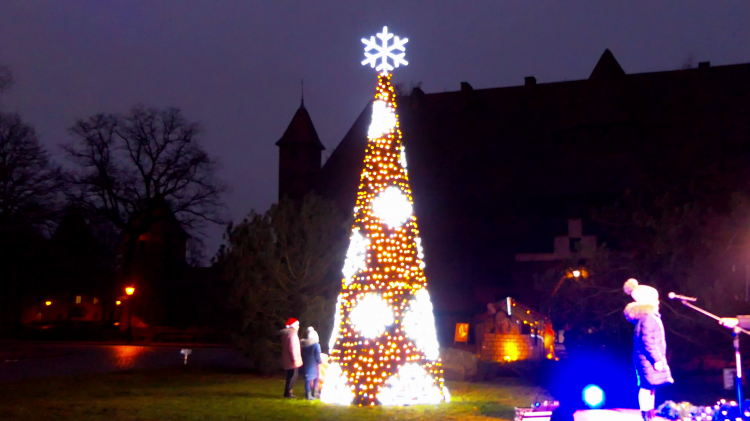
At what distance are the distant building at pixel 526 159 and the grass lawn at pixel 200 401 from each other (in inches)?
697

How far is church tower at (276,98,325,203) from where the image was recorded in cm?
4381

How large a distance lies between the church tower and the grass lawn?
23.7 meters

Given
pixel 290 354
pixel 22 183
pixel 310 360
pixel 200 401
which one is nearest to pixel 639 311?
pixel 310 360

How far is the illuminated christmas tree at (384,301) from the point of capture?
1348 centimetres

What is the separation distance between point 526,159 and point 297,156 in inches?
484

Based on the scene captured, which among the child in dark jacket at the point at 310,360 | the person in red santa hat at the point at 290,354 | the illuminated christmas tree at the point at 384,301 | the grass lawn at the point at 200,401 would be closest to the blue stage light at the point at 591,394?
the grass lawn at the point at 200,401

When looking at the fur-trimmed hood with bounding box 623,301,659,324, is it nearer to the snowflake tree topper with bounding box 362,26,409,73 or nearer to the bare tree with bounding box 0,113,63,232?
the snowflake tree topper with bounding box 362,26,409,73

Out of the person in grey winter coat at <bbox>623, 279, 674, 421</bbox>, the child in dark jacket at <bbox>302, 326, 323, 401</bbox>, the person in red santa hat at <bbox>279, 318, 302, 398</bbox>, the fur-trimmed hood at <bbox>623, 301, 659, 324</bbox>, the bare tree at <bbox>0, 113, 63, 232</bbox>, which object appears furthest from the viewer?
the bare tree at <bbox>0, 113, 63, 232</bbox>

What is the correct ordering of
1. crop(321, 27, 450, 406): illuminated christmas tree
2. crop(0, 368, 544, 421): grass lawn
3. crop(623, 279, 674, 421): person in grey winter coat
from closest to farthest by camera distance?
crop(623, 279, 674, 421): person in grey winter coat → crop(0, 368, 544, 421): grass lawn → crop(321, 27, 450, 406): illuminated christmas tree

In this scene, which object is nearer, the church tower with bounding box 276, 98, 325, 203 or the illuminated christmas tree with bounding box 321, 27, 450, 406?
the illuminated christmas tree with bounding box 321, 27, 450, 406

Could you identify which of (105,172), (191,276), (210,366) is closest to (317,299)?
(210,366)

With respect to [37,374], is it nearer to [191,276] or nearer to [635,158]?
[635,158]

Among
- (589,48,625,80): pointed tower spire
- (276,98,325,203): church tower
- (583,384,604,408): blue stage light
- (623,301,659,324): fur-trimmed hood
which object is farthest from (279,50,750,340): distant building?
(583,384,604,408): blue stage light

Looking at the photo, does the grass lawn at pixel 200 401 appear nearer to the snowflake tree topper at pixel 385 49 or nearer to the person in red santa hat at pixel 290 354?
the person in red santa hat at pixel 290 354
